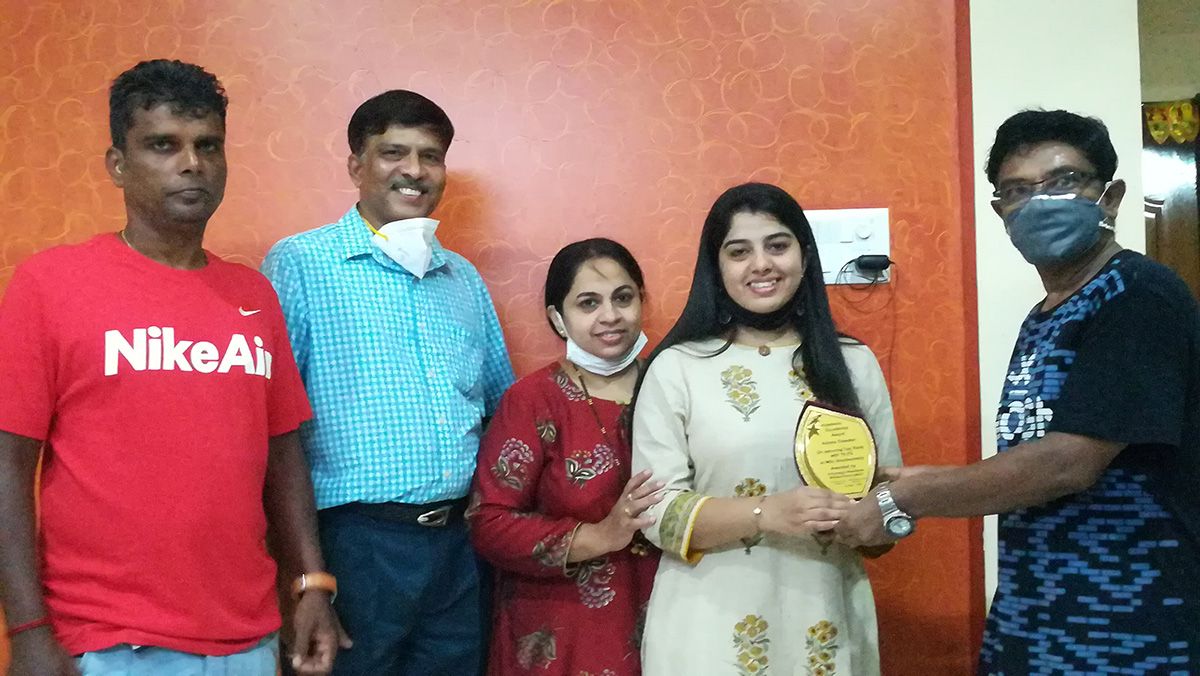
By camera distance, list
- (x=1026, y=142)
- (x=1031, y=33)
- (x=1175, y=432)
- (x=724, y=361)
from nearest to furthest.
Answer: (x=1175, y=432), (x=1026, y=142), (x=724, y=361), (x=1031, y=33)

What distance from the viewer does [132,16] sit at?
1.96 metres

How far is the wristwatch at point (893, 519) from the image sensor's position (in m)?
1.27

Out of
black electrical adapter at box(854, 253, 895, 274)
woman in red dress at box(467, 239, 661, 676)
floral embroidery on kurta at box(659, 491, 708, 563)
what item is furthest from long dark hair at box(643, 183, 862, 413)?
black electrical adapter at box(854, 253, 895, 274)

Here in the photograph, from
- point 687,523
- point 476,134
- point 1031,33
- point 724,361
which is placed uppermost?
point 1031,33

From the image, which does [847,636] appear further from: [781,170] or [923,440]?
[781,170]

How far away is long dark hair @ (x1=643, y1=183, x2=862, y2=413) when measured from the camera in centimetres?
144

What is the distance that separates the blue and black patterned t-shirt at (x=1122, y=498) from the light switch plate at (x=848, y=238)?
71 centimetres

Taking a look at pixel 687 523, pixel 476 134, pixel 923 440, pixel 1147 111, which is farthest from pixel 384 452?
pixel 1147 111

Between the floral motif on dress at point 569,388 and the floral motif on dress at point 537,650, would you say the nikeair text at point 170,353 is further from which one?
the floral motif on dress at point 537,650

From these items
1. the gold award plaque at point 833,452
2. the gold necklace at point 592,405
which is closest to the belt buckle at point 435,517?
the gold necklace at point 592,405

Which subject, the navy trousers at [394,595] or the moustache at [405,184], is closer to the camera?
the navy trousers at [394,595]

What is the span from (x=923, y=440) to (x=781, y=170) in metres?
0.75

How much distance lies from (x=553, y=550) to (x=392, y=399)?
0.41 meters

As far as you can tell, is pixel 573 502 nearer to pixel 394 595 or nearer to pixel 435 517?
pixel 435 517
